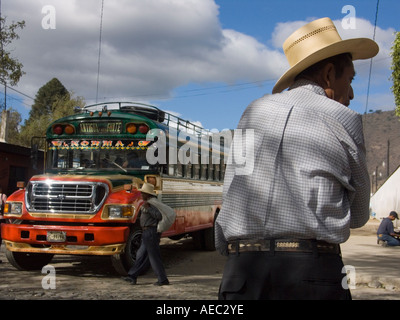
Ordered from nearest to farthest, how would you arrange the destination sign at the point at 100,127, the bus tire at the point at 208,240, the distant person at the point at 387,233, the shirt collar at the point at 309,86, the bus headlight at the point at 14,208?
1. the shirt collar at the point at 309,86
2. the bus headlight at the point at 14,208
3. the destination sign at the point at 100,127
4. the bus tire at the point at 208,240
5. the distant person at the point at 387,233

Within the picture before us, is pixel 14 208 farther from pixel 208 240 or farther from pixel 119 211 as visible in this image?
pixel 208 240

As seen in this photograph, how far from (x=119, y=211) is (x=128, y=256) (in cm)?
82

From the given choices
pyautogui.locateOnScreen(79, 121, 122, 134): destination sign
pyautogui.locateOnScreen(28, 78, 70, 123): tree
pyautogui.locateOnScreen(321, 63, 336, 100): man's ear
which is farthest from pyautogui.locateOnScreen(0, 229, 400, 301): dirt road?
pyautogui.locateOnScreen(28, 78, 70, 123): tree

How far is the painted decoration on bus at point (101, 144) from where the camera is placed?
10.5 meters

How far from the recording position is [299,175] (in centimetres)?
234

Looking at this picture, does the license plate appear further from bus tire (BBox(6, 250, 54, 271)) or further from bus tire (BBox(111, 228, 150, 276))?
bus tire (BBox(6, 250, 54, 271))

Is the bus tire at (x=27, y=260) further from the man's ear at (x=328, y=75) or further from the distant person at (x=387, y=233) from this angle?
the distant person at (x=387, y=233)

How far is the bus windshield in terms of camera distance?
34.5ft

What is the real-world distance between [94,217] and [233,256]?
7.23 metres

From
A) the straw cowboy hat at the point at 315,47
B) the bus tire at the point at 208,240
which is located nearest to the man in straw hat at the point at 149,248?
the bus tire at the point at 208,240

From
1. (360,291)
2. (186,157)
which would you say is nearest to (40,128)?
(186,157)

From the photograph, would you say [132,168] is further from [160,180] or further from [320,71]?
[320,71]

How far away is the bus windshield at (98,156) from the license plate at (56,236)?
5.60 ft

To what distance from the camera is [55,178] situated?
32.3 ft
